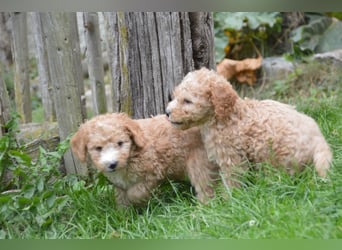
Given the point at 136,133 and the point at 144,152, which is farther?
the point at 144,152

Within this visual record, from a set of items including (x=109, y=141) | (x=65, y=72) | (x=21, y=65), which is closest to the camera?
(x=109, y=141)

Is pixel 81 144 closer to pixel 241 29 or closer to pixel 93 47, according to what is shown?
pixel 93 47

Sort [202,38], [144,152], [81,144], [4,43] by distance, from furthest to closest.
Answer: [4,43] → [202,38] → [144,152] → [81,144]

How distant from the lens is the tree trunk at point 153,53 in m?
4.49

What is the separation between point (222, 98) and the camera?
3.96 metres

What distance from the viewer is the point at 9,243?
8.66 feet

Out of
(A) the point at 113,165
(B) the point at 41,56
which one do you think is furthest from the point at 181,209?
(B) the point at 41,56

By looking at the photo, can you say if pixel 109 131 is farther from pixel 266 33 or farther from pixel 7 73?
pixel 7 73

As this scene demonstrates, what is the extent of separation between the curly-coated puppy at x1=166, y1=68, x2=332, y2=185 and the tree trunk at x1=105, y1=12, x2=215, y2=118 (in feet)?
1.81

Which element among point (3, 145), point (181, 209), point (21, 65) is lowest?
point (181, 209)

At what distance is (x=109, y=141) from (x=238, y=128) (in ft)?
2.90

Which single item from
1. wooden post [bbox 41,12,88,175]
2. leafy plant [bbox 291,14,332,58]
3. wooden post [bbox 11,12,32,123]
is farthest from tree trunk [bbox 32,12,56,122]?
leafy plant [bbox 291,14,332,58]

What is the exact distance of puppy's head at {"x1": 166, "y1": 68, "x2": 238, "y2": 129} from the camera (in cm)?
392
